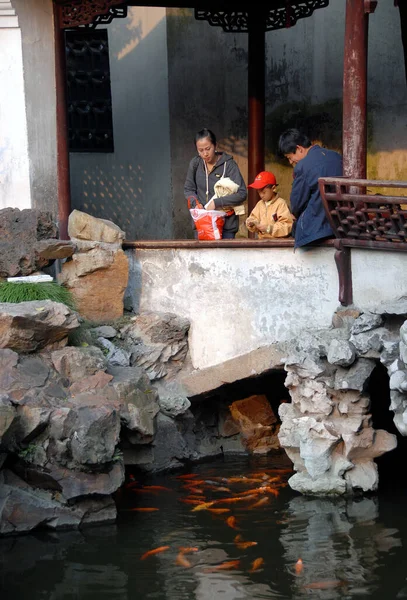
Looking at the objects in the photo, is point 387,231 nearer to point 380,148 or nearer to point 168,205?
point 380,148

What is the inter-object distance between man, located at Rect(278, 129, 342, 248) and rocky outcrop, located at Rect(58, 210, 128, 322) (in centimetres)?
180

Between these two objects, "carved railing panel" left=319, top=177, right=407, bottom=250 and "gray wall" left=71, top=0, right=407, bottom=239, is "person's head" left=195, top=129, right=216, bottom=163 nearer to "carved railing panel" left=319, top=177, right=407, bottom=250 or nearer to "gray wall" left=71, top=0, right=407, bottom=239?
"carved railing panel" left=319, top=177, right=407, bottom=250

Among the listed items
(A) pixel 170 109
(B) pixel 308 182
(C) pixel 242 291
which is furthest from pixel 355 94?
(A) pixel 170 109

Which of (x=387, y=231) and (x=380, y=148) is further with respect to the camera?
(x=380, y=148)

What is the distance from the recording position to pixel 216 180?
10.8 m

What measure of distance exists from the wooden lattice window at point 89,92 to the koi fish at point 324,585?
25.6ft

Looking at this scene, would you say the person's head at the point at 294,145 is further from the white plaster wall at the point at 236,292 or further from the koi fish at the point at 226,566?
the koi fish at the point at 226,566

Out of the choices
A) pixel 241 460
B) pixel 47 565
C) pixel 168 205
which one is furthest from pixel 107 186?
pixel 47 565

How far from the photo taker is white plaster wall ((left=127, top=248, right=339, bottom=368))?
10117mm

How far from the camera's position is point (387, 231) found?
9.15m

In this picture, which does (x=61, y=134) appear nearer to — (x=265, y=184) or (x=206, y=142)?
(x=206, y=142)

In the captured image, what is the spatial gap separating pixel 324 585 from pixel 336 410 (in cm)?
228

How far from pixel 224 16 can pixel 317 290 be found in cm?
444

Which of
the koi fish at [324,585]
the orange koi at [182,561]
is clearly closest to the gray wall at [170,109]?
the orange koi at [182,561]
